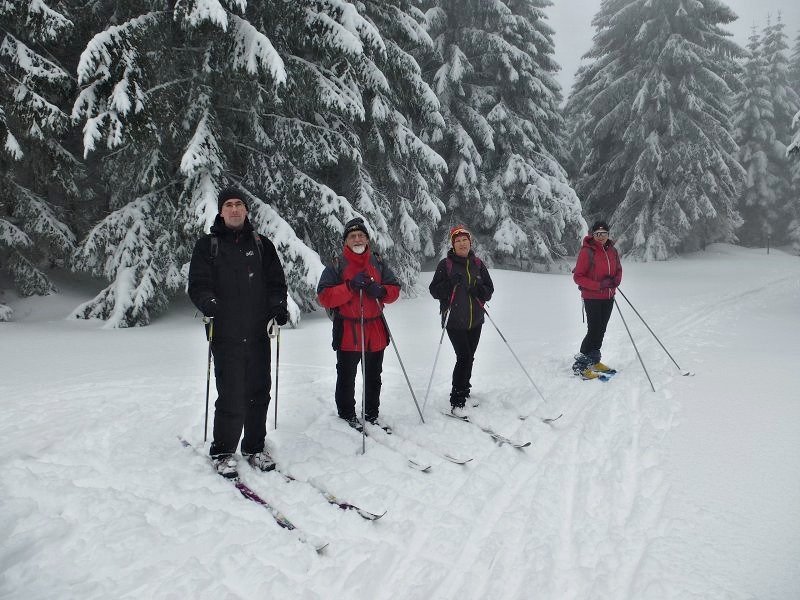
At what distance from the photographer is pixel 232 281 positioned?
11.9 ft

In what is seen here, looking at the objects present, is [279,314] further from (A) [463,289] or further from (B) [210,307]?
(A) [463,289]

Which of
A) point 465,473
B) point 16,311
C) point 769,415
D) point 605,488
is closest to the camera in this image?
point 605,488

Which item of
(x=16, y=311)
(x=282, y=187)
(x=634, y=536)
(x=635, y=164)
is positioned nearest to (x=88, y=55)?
(x=282, y=187)

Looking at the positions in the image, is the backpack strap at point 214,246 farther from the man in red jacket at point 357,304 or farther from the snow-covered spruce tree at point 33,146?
the snow-covered spruce tree at point 33,146

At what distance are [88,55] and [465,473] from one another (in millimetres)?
7396

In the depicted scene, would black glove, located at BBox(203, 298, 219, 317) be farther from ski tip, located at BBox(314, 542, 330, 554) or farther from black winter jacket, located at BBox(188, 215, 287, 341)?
ski tip, located at BBox(314, 542, 330, 554)

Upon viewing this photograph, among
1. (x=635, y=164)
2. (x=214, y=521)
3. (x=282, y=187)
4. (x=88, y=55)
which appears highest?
(x=635, y=164)

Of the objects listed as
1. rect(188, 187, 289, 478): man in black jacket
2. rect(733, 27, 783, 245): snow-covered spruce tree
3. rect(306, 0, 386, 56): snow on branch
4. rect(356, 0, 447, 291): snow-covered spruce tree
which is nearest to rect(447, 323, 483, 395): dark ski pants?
rect(188, 187, 289, 478): man in black jacket

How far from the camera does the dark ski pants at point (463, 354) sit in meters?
5.21

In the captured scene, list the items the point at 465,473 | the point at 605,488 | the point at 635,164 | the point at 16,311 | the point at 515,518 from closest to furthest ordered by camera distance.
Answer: the point at 515,518 < the point at 605,488 < the point at 465,473 < the point at 16,311 < the point at 635,164

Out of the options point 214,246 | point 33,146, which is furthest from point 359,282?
point 33,146

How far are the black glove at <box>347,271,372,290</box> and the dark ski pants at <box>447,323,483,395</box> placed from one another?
127cm

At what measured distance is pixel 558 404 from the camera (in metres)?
5.41

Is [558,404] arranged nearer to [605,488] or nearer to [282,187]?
[605,488]
